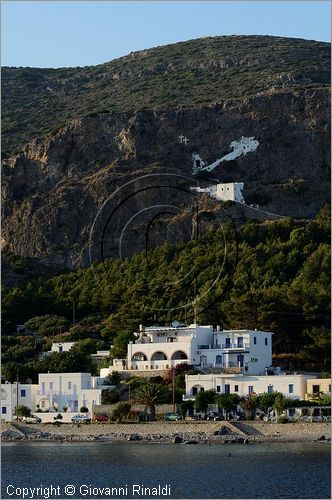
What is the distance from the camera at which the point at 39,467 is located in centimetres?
5647

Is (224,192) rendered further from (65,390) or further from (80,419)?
(80,419)

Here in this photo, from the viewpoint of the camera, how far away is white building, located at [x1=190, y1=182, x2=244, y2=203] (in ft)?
381

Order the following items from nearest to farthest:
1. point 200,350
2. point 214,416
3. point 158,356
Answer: point 214,416, point 200,350, point 158,356

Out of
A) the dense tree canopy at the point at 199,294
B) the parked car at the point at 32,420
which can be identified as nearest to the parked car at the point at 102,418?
the parked car at the point at 32,420

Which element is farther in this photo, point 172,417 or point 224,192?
point 224,192

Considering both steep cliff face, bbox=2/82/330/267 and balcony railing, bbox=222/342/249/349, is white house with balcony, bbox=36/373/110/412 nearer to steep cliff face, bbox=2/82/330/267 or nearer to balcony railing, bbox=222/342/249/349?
balcony railing, bbox=222/342/249/349

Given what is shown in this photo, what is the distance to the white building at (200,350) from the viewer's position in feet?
263

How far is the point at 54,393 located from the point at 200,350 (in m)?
9.12

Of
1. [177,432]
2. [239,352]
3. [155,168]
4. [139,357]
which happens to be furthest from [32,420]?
[155,168]

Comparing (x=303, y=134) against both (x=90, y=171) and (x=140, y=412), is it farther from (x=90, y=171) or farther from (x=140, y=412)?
(x=140, y=412)

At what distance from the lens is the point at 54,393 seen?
80250 mm

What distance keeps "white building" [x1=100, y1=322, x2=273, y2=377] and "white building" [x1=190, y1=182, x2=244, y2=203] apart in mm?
33223

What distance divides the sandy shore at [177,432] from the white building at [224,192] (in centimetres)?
4476

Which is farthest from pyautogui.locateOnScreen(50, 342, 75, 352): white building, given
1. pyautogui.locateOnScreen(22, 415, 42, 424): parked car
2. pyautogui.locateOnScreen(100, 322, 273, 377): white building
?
pyautogui.locateOnScreen(22, 415, 42, 424): parked car
